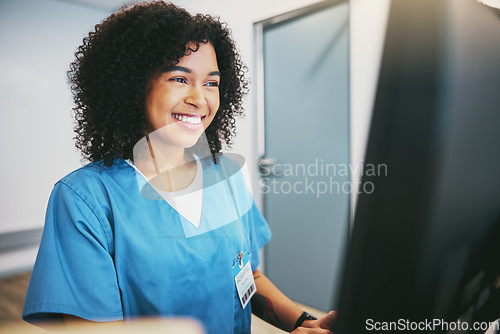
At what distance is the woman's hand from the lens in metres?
0.60

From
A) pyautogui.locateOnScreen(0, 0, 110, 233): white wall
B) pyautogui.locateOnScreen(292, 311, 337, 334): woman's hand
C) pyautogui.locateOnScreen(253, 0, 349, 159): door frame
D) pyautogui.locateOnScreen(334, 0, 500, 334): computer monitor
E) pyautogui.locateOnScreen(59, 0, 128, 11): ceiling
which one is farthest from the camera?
pyautogui.locateOnScreen(59, 0, 128, 11): ceiling

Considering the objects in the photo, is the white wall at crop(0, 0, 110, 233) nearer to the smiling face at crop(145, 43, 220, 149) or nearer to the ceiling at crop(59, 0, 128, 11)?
the ceiling at crop(59, 0, 128, 11)

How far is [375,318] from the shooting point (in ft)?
0.71

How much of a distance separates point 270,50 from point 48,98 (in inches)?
69.7

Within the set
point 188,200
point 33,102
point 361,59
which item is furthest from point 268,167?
point 33,102

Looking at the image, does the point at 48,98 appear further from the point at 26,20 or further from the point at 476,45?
the point at 476,45

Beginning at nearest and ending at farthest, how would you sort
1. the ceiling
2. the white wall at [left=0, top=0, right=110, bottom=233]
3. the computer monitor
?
the computer monitor < the white wall at [left=0, top=0, right=110, bottom=233] < the ceiling

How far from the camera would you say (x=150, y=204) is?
753 mm

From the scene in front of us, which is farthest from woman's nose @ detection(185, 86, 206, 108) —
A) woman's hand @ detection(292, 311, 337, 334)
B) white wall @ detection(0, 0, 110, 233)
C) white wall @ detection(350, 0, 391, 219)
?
white wall @ detection(0, 0, 110, 233)

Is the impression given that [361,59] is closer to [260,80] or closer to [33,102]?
[260,80]

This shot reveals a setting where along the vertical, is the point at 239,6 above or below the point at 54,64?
above

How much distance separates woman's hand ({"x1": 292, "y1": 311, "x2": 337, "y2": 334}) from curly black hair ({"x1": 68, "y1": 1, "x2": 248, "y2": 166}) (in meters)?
0.58

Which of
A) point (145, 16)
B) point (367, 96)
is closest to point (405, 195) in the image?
point (145, 16)

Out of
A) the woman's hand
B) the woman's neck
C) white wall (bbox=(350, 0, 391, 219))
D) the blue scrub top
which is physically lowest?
the woman's hand
